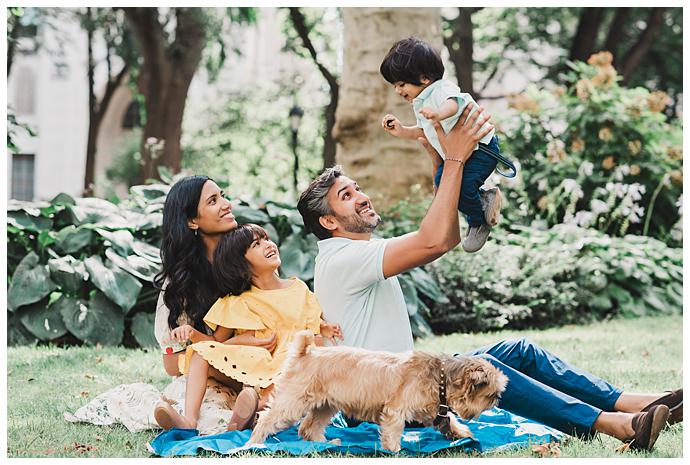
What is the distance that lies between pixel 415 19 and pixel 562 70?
11.4 meters

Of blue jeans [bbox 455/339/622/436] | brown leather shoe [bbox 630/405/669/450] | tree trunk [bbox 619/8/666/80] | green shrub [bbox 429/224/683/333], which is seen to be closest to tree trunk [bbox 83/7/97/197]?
tree trunk [bbox 619/8/666/80]

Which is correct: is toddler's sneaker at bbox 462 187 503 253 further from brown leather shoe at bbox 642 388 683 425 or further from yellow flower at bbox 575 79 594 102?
yellow flower at bbox 575 79 594 102

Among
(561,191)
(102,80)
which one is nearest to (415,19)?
(561,191)

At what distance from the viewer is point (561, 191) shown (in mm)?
10539

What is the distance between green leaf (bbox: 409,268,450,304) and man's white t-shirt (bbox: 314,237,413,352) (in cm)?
372

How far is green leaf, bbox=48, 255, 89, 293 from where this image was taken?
6840 millimetres

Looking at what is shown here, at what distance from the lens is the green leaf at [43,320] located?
22.3 ft

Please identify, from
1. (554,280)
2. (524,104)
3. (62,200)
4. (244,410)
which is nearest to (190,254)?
(244,410)

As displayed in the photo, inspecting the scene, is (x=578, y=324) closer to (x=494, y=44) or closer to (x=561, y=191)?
(x=561, y=191)

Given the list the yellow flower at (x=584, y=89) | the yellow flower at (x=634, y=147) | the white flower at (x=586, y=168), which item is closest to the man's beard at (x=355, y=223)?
the white flower at (x=586, y=168)

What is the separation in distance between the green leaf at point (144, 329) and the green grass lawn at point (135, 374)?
0.20 m

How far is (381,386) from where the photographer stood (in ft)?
11.0

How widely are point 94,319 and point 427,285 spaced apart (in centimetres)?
281

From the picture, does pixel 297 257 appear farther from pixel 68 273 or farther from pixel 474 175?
pixel 474 175
